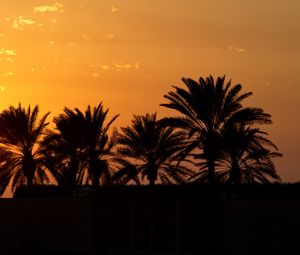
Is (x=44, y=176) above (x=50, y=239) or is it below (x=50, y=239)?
above

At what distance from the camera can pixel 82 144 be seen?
45500 mm

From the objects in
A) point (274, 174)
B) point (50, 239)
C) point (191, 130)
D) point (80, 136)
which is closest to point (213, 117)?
point (191, 130)

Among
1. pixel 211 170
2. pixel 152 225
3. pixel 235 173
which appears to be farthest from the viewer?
pixel 235 173

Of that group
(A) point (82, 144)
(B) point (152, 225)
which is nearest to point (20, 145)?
(A) point (82, 144)

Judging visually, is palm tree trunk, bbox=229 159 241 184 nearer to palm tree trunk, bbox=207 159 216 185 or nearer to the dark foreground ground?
palm tree trunk, bbox=207 159 216 185

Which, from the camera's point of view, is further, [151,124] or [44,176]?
[44,176]

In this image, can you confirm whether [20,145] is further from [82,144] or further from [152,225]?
[152,225]

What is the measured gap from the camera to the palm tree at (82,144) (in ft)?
150

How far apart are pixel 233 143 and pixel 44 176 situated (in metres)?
16.2

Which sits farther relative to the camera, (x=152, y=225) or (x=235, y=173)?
(x=235, y=173)

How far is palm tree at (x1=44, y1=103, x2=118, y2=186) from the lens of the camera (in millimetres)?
45622

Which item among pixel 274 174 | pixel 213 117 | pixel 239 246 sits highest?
pixel 213 117

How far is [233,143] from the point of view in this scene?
3878 centimetres

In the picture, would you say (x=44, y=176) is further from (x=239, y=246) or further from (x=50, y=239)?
(x=239, y=246)
